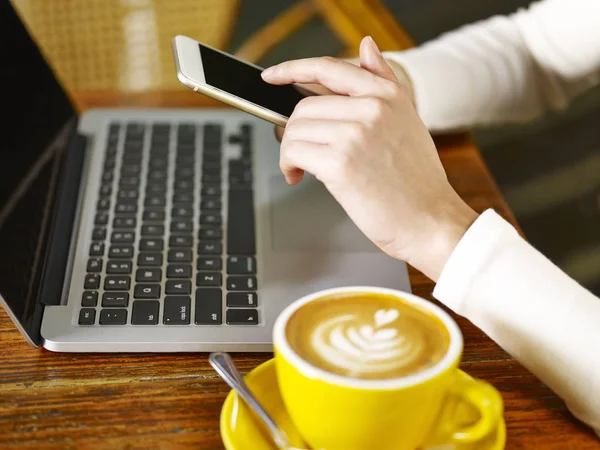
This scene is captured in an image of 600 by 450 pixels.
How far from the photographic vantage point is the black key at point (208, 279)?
56 centimetres

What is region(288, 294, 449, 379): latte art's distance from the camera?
14.8 inches

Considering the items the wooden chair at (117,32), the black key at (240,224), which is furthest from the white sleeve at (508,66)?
the wooden chair at (117,32)

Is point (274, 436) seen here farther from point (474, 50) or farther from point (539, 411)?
point (474, 50)

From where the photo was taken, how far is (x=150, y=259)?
22.9 inches

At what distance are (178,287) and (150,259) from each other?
1.9 inches

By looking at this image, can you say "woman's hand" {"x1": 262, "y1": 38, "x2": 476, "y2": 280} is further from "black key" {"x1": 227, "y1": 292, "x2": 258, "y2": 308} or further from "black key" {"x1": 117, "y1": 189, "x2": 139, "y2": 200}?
"black key" {"x1": 117, "y1": 189, "x2": 139, "y2": 200}

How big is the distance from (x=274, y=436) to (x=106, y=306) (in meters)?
0.19

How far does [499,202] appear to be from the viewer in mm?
709

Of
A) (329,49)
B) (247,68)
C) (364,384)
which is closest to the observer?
(364,384)

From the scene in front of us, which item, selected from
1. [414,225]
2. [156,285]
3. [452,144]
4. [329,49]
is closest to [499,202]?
[452,144]

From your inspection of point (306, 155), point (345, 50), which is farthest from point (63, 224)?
point (345, 50)

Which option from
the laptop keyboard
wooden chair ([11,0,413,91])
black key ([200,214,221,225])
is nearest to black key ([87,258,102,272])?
the laptop keyboard

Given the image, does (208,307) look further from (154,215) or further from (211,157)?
(211,157)

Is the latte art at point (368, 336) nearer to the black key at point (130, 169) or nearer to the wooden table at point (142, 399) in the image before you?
the wooden table at point (142, 399)
